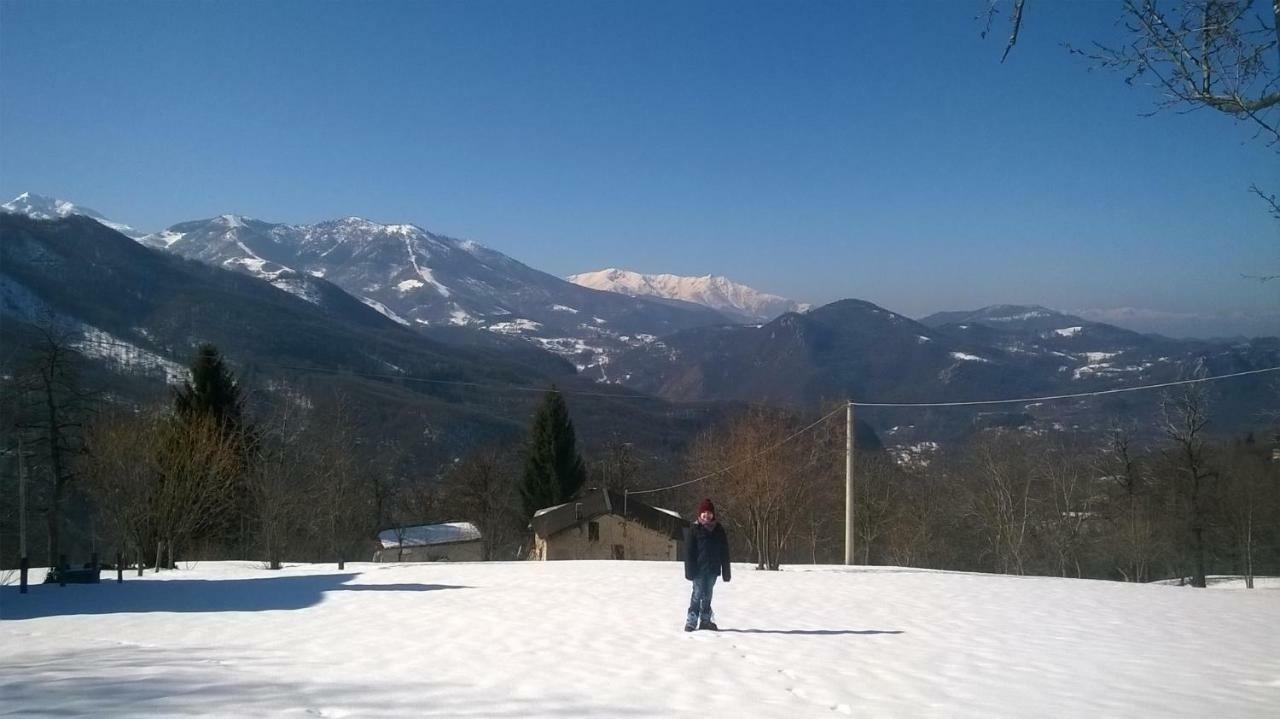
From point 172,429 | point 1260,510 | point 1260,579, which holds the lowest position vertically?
point 1260,579

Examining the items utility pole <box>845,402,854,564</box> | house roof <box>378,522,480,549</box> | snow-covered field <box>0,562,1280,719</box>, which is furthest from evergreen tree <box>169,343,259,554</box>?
utility pole <box>845,402,854,564</box>

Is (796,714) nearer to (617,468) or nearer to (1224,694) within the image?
(1224,694)

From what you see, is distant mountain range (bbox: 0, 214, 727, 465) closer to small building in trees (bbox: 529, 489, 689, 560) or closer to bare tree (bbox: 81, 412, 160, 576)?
small building in trees (bbox: 529, 489, 689, 560)

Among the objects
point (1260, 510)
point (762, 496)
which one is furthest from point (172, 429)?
point (1260, 510)

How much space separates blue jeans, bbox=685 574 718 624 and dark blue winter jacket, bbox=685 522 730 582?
3.8 inches

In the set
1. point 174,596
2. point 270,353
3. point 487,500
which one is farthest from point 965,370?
point 174,596

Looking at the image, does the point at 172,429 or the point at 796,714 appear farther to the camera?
the point at 172,429

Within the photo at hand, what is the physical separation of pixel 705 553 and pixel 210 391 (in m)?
34.6

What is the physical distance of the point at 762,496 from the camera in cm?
2662

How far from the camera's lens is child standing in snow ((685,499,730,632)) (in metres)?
10.8

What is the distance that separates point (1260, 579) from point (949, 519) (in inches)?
568

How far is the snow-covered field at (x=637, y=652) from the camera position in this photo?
7020 millimetres

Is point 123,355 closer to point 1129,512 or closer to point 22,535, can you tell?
point 22,535

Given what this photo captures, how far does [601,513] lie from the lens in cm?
4897
